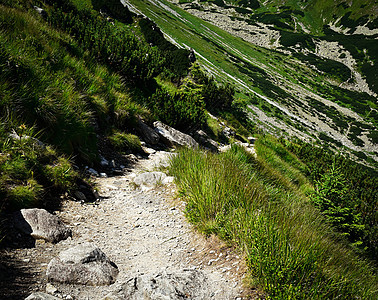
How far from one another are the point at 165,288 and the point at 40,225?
1834mm

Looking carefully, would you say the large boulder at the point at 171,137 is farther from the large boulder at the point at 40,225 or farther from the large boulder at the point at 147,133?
the large boulder at the point at 40,225

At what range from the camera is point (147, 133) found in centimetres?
805

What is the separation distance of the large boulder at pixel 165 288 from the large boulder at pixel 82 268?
0.36 meters

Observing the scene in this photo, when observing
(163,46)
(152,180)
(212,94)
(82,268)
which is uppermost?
(163,46)

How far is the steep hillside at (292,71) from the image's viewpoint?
41312 millimetres

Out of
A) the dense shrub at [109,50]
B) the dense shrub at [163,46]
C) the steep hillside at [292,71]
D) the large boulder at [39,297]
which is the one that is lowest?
the large boulder at [39,297]

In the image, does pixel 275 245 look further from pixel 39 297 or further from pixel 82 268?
pixel 39 297

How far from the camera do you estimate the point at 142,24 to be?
29.4m

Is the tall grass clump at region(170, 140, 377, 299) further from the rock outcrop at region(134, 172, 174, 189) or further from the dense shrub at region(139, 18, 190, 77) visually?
the dense shrub at region(139, 18, 190, 77)

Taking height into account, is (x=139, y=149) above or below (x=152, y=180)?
below

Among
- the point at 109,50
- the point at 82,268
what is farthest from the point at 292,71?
the point at 82,268

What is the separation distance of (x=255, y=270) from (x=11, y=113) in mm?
4327

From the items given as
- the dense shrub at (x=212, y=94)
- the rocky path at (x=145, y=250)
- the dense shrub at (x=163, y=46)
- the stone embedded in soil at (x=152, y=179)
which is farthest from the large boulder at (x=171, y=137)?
the dense shrub at (x=163, y=46)

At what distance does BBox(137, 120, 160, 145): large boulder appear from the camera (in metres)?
7.94
